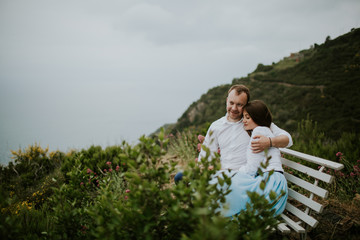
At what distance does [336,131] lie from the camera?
12.3 meters

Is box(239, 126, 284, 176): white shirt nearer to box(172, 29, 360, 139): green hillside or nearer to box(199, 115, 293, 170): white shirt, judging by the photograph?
box(199, 115, 293, 170): white shirt

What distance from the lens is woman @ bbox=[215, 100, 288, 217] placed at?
204cm

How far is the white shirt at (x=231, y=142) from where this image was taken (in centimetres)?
250

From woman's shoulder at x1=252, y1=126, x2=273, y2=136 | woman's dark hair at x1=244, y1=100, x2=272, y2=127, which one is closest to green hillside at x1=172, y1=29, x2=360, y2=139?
A: woman's dark hair at x1=244, y1=100, x2=272, y2=127

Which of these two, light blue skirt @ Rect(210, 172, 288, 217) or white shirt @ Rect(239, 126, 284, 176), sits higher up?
white shirt @ Rect(239, 126, 284, 176)

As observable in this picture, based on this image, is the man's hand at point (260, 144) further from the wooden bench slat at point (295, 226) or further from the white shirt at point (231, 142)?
the wooden bench slat at point (295, 226)

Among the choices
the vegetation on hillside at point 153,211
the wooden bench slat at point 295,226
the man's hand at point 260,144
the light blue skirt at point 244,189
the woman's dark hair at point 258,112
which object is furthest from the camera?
the woman's dark hair at point 258,112

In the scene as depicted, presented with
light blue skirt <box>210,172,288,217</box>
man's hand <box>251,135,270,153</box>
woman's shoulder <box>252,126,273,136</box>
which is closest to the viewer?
light blue skirt <box>210,172,288,217</box>

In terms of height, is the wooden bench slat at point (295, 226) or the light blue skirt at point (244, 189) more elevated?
the light blue skirt at point (244, 189)

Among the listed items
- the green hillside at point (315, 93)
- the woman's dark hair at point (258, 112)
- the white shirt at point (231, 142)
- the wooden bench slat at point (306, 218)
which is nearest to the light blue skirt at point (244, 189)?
the wooden bench slat at point (306, 218)

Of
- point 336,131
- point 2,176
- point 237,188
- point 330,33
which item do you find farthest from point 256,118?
point 330,33

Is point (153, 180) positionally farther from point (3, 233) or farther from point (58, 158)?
point (58, 158)

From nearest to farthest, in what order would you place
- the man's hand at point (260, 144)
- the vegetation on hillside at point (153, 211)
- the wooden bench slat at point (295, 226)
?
1. the vegetation on hillside at point (153, 211)
2. the wooden bench slat at point (295, 226)
3. the man's hand at point (260, 144)

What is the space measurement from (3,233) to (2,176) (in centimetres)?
529
